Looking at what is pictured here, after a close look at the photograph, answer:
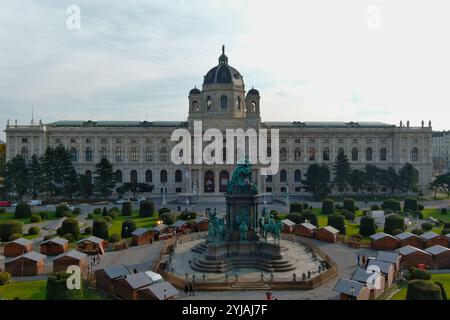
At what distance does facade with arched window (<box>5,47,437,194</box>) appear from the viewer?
8338 cm

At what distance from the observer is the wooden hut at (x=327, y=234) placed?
42.5 meters

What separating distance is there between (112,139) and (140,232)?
49417mm

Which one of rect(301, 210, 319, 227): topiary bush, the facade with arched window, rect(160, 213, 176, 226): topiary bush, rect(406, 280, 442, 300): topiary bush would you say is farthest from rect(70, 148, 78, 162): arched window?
rect(406, 280, 442, 300): topiary bush

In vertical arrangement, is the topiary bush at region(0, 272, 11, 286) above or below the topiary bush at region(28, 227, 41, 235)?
below

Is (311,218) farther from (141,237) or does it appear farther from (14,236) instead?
(14,236)

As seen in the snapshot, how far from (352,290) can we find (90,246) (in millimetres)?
23933

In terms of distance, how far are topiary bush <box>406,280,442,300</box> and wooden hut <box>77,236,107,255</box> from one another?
2595 centimetres

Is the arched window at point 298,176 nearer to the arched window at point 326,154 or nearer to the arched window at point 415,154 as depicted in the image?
the arched window at point 326,154

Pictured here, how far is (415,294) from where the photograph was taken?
22.0 meters

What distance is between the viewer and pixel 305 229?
148ft

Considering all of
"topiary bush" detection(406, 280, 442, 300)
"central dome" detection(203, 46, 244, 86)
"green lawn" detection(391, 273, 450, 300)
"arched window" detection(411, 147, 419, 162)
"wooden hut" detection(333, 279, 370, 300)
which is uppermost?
"central dome" detection(203, 46, 244, 86)

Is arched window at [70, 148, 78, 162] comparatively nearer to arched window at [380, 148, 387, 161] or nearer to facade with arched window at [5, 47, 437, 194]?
facade with arched window at [5, 47, 437, 194]

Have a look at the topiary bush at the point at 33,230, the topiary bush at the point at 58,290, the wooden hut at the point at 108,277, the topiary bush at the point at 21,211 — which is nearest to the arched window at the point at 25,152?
the topiary bush at the point at 21,211

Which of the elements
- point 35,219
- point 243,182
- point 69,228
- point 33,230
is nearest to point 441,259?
point 243,182
